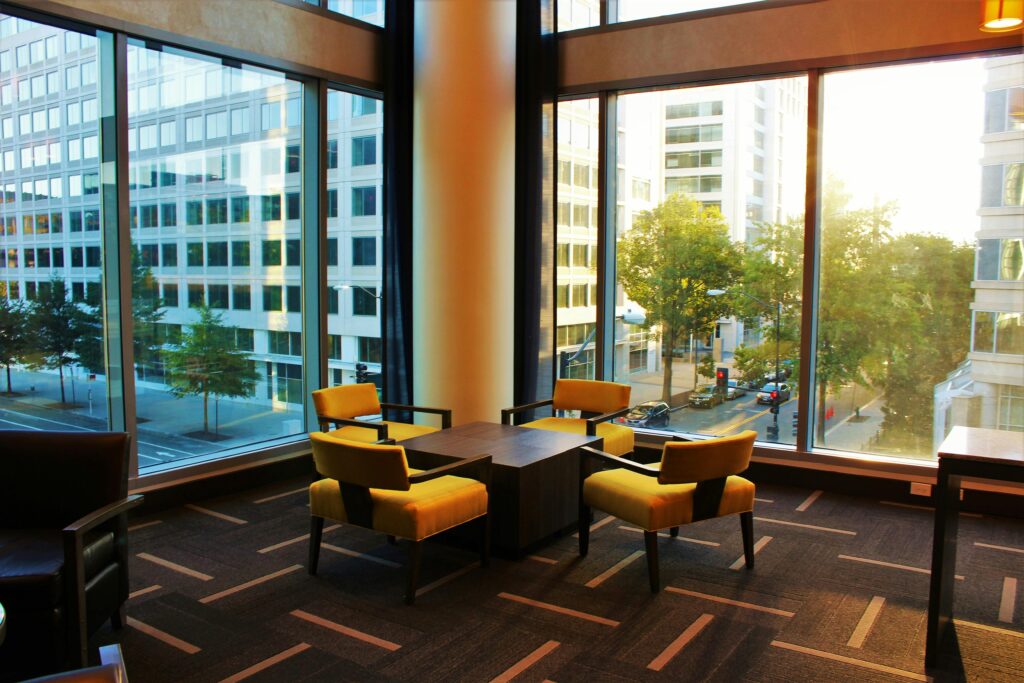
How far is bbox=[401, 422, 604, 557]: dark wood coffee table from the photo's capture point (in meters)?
3.98

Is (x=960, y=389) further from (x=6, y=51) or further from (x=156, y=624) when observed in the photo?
(x=6, y=51)

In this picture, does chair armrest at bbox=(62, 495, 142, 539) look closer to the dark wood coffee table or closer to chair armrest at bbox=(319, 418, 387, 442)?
the dark wood coffee table

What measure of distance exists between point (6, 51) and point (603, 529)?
419 centimetres

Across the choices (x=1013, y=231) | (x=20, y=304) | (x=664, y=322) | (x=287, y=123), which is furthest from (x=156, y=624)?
(x=1013, y=231)

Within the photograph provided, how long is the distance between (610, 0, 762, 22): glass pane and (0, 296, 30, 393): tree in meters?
4.56

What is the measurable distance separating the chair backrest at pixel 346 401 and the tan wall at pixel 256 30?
7.48 ft

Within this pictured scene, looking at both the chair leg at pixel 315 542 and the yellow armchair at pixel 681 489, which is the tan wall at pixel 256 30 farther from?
the yellow armchair at pixel 681 489

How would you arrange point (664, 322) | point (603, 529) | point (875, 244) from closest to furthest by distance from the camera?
point (603, 529) < point (875, 244) < point (664, 322)

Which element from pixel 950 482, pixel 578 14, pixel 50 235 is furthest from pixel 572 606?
pixel 578 14

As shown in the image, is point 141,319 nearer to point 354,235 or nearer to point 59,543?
point 354,235

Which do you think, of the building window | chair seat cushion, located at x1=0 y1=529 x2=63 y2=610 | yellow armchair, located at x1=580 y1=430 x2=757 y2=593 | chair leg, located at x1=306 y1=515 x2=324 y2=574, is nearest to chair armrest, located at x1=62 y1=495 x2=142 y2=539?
chair seat cushion, located at x1=0 y1=529 x2=63 y2=610

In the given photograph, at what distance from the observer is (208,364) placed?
5.22m

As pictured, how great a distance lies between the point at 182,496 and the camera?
4.88 m

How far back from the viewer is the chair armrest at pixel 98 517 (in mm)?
2723
